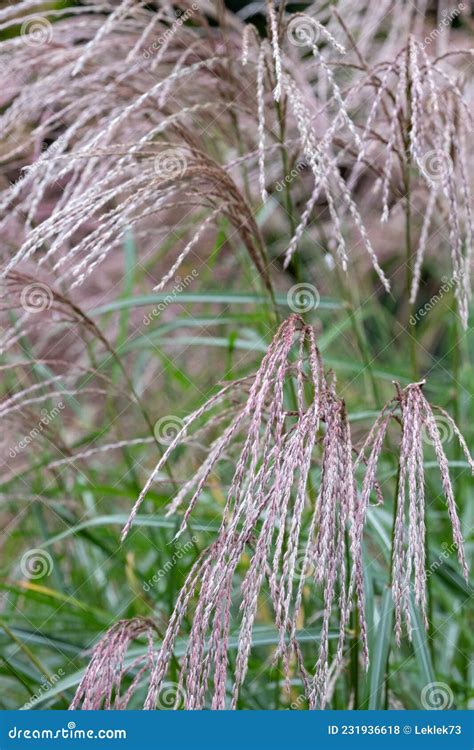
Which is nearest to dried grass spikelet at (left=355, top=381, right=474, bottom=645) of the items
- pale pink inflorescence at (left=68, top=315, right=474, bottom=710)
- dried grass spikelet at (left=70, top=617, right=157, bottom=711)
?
pale pink inflorescence at (left=68, top=315, right=474, bottom=710)

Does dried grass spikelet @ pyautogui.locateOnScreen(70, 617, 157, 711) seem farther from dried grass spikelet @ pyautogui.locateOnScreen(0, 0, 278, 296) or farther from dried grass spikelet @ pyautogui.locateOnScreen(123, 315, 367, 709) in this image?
dried grass spikelet @ pyautogui.locateOnScreen(0, 0, 278, 296)

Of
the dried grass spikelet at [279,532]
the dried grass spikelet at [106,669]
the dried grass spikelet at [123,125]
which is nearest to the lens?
the dried grass spikelet at [279,532]

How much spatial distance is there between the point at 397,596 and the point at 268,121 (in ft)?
3.22

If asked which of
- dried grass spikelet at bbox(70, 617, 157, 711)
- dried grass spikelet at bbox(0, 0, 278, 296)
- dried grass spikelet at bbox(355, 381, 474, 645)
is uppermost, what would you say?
dried grass spikelet at bbox(0, 0, 278, 296)

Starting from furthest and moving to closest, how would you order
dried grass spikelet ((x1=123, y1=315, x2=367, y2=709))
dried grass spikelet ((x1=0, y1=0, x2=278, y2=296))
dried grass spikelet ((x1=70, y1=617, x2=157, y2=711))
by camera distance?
dried grass spikelet ((x1=0, y1=0, x2=278, y2=296)), dried grass spikelet ((x1=70, y1=617, x2=157, y2=711)), dried grass spikelet ((x1=123, y1=315, x2=367, y2=709))

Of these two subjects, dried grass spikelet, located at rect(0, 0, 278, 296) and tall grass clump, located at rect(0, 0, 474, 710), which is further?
dried grass spikelet, located at rect(0, 0, 278, 296)

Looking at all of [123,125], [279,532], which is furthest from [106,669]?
[123,125]

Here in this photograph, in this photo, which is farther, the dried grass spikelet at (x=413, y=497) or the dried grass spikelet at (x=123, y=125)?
the dried grass spikelet at (x=123, y=125)

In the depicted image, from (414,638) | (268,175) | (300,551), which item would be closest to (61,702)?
(300,551)

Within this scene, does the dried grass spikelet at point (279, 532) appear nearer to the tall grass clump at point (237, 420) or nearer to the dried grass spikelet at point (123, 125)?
the tall grass clump at point (237, 420)

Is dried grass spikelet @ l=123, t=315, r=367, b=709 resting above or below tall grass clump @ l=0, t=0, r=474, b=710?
below

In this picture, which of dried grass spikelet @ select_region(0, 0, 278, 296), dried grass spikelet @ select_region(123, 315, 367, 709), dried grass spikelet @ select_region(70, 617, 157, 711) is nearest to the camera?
dried grass spikelet @ select_region(123, 315, 367, 709)

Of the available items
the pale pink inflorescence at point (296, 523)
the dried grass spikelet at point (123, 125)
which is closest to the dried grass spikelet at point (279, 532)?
the pale pink inflorescence at point (296, 523)

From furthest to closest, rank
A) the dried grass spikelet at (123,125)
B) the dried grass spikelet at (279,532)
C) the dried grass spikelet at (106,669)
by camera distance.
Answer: the dried grass spikelet at (123,125)
the dried grass spikelet at (106,669)
the dried grass spikelet at (279,532)
